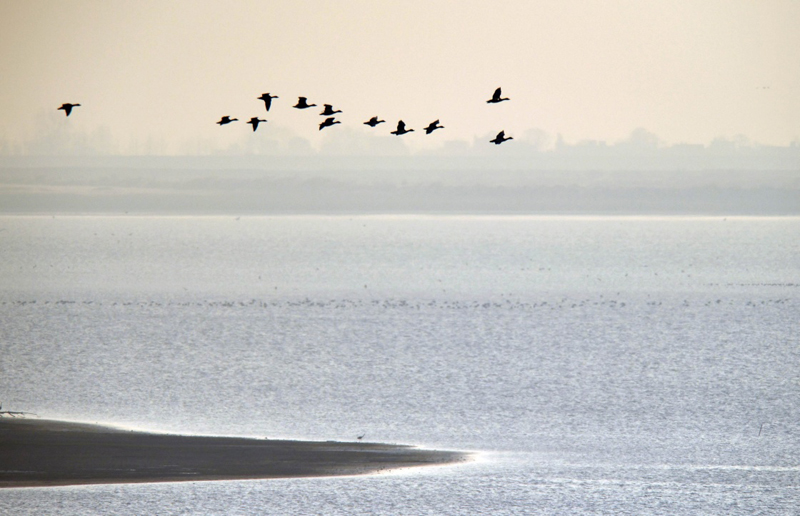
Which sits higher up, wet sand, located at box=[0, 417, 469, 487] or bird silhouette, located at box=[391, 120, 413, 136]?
bird silhouette, located at box=[391, 120, 413, 136]

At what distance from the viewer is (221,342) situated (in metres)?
47.7

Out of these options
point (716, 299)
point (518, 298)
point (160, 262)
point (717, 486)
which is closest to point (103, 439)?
point (717, 486)

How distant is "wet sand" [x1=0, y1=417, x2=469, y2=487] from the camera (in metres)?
22.0

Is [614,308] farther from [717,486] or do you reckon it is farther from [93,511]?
[93,511]

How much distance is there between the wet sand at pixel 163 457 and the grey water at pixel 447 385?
77cm

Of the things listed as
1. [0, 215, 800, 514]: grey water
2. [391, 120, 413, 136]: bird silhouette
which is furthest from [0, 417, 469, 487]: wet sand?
[391, 120, 413, 136]: bird silhouette

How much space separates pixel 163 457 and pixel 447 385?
14.6m

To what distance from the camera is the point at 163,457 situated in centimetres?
2380

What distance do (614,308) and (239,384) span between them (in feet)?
123

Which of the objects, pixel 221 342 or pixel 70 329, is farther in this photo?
pixel 70 329

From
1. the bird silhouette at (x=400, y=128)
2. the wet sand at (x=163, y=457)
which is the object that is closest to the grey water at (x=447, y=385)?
the wet sand at (x=163, y=457)

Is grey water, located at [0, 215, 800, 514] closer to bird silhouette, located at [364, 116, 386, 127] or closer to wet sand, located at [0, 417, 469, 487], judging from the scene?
wet sand, located at [0, 417, 469, 487]

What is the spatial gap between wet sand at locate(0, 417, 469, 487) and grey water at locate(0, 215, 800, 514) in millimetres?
766

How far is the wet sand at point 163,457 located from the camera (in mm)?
22000
